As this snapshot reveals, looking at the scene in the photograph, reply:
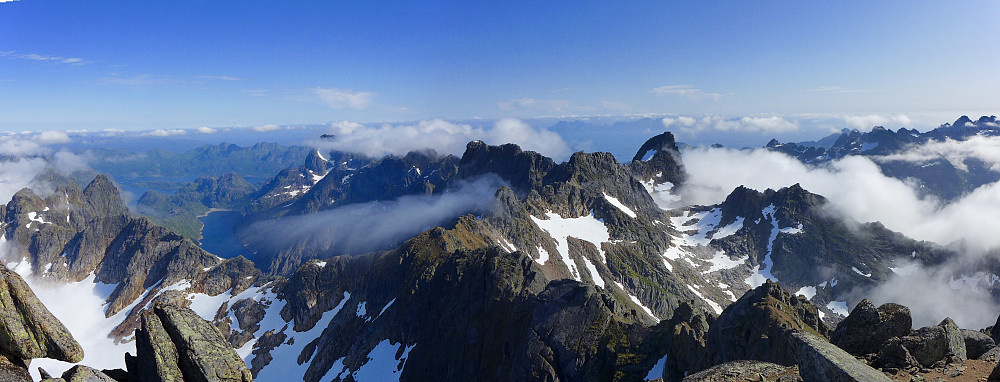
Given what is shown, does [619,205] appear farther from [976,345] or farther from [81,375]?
[81,375]

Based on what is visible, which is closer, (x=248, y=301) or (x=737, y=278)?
(x=248, y=301)

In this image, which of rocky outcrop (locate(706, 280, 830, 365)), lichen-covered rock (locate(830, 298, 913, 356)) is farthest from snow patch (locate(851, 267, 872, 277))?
lichen-covered rock (locate(830, 298, 913, 356))

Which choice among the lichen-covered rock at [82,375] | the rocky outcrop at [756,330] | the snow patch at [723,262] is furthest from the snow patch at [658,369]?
the snow patch at [723,262]

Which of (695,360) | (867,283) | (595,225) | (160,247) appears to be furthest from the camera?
(160,247)

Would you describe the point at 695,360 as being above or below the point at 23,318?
below

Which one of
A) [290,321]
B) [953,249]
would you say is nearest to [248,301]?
[290,321]

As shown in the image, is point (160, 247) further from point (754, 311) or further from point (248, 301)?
point (754, 311)

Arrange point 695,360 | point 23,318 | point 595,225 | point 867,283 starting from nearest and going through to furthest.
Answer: point 23,318
point 695,360
point 867,283
point 595,225
